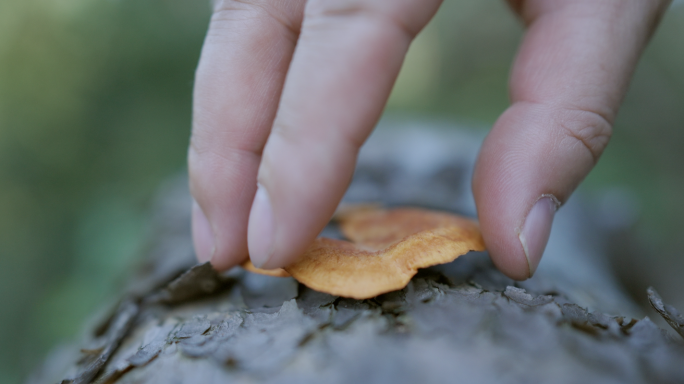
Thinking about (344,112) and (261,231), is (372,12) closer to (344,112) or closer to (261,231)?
(344,112)

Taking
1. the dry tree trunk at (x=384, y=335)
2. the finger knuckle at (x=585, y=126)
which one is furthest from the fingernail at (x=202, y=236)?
the finger knuckle at (x=585, y=126)

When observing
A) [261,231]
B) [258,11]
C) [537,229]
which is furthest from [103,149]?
[537,229]

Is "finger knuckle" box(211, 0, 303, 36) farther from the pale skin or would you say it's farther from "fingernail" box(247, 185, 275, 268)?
"fingernail" box(247, 185, 275, 268)

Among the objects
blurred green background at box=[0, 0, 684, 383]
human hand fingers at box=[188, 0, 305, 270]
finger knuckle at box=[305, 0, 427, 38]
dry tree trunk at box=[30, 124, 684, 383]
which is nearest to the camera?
dry tree trunk at box=[30, 124, 684, 383]

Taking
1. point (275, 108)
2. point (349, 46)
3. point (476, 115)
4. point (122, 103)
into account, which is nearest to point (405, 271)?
point (349, 46)

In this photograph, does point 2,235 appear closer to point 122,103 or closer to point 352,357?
point 122,103

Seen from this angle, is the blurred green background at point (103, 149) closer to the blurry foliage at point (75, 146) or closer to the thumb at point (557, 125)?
the blurry foliage at point (75, 146)

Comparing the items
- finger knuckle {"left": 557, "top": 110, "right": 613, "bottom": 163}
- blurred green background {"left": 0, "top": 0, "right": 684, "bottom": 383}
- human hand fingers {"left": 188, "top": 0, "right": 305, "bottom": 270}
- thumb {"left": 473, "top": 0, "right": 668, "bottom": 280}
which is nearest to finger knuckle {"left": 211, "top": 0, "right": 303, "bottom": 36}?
human hand fingers {"left": 188, "top": 0, "right": 305, "bottom": 270}
